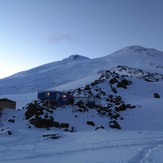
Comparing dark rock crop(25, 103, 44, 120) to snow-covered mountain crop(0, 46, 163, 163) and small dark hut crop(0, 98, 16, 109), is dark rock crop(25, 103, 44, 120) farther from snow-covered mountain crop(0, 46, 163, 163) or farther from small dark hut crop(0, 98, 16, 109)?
small dark hut crop(0, 98, 16, 109)

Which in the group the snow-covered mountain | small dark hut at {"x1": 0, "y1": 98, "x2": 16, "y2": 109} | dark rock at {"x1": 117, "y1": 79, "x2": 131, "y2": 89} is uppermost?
dark rock at {"x1": 117, "y1": 79, "x2": 131, "y2": 89}

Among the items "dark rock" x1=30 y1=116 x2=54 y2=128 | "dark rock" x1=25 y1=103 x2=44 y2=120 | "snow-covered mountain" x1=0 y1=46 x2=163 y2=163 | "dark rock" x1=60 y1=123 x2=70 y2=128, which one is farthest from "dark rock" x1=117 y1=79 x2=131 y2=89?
"dark rock" x1=30 y1=116 x2=54 y2=128

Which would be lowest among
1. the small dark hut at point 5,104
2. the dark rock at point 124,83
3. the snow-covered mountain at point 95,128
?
the snow-covered mountain at point 95,128

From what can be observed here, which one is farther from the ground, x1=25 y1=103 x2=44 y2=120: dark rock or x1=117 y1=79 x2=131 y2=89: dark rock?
x1=117 y1=79 x2=131 y2=89: dark rock

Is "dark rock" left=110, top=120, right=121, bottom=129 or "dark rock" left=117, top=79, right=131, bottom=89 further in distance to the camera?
"dark rock" left=117, top=79, right=131, bottom=89

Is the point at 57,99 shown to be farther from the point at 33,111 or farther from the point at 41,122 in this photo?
the point at 41,122

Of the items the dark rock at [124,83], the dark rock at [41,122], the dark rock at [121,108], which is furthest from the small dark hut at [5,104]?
the dark rock at [124,83]

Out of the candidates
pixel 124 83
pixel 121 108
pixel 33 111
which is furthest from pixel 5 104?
pixel 124 83

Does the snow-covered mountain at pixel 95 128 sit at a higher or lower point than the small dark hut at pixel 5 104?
lower

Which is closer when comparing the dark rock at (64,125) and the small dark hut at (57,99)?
the dark rock at (64,125)

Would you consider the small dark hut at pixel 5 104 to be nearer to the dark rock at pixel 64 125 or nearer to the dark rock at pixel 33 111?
the dark rock at pixel 33 111

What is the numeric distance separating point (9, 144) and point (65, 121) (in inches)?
701

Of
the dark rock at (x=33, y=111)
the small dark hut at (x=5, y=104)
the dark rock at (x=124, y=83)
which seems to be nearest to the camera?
the dark rock at (x=33, y=111)

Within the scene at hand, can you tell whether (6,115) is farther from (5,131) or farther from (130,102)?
(130,102)
